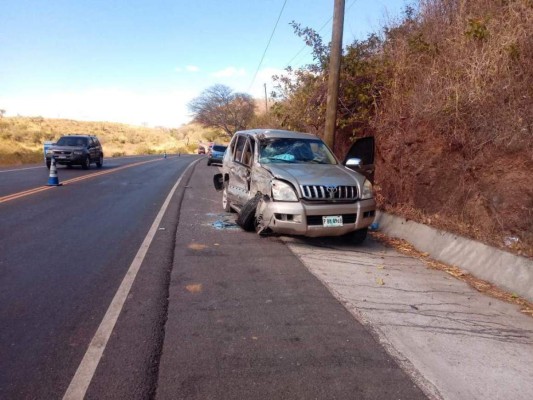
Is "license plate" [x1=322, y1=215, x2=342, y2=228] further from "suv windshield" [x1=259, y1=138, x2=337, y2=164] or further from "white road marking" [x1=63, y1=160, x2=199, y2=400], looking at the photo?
"white road marking" [x1=63, y1=160, x2=199, y2=400]

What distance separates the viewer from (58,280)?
5254 mm

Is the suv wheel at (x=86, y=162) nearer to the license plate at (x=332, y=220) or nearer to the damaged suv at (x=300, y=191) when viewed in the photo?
the damaged suv at (x=300, y=191)

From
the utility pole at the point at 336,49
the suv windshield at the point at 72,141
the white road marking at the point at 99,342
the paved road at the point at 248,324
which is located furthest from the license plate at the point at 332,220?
the suv windshield at the point at 72,141

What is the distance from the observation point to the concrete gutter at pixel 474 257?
5141 mm

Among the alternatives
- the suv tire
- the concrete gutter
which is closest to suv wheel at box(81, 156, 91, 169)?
the suv tire

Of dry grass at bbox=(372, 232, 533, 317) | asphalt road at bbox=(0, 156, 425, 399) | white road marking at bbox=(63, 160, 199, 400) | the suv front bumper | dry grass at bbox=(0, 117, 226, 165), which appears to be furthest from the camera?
dry grass at bbox=(0, 117, 226, 165)

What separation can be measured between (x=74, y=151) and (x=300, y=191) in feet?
63.3

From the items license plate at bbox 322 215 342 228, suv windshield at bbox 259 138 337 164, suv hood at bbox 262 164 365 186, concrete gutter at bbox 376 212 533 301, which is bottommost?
concrete gutter at bbox 376 212 533 301

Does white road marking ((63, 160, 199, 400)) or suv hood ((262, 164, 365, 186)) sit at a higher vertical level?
suv hood ((262, 164, 365, 186))

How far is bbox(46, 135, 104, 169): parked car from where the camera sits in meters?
22.8

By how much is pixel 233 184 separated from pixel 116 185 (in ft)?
26.4

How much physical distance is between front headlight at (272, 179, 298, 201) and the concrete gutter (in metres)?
2.25

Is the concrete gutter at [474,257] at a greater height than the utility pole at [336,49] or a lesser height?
lesser

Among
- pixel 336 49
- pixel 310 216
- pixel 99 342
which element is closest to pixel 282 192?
pixel 310 216
